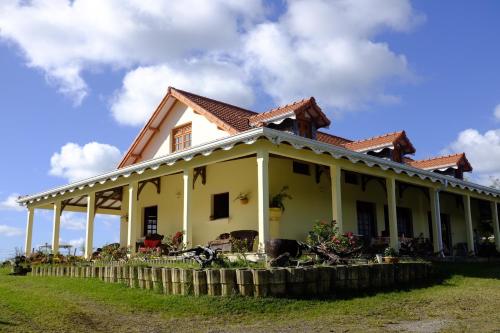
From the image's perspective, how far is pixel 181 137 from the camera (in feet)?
64.2

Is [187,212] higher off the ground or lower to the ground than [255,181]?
lower

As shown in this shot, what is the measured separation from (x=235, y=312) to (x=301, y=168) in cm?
853

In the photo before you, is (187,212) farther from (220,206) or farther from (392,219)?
(392,219)

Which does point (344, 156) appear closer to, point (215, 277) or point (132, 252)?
point (215, 277)

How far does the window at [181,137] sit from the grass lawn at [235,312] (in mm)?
8585

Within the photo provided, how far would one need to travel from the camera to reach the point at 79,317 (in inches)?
339

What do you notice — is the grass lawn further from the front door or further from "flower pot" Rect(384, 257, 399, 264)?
the front door

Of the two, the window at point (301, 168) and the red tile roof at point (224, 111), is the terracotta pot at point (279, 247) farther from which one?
the red tile roof at point (224, 111)

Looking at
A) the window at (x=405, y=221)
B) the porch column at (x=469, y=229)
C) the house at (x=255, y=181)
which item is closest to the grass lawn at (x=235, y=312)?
the house at (x=255, y=181)

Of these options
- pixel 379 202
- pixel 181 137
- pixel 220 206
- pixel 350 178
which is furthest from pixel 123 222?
pixel 379 202

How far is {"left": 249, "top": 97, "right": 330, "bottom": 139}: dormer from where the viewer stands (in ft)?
52.9

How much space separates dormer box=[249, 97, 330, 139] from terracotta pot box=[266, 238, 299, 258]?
17.3ft

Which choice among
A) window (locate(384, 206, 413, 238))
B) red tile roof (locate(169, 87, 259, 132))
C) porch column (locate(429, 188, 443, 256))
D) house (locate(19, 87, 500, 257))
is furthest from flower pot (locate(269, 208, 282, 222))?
window (locate(384, 206, 413, 238))

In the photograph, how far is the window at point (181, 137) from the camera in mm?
19231
